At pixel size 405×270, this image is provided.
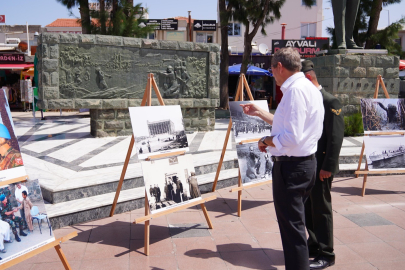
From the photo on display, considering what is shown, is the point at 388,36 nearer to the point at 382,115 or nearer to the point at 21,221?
the point at 382,115

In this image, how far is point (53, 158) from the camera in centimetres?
709

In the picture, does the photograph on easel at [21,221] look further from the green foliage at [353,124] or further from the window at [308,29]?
the window at [308,29]

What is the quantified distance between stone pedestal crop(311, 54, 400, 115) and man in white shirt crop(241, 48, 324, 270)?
23.8 feet

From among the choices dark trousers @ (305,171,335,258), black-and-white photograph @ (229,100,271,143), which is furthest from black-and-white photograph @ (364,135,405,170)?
dark trousers @ (305,171,335,258)

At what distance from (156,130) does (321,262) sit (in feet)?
6.74

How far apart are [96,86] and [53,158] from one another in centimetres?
259

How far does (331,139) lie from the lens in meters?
3.57

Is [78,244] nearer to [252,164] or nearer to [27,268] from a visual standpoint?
[27,268]

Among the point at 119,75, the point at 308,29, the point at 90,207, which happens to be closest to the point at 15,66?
the point at 119,75

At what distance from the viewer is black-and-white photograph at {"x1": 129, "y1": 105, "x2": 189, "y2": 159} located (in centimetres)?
406

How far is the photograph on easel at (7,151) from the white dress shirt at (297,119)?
1973 mm

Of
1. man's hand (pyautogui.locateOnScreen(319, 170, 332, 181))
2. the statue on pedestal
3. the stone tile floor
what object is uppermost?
the statue on pedestal

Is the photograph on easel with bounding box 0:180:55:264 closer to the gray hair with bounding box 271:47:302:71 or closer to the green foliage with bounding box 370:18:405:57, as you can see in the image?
the gray hair with bounding box 271:47:302:71

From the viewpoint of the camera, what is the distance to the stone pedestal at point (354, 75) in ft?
31.6
